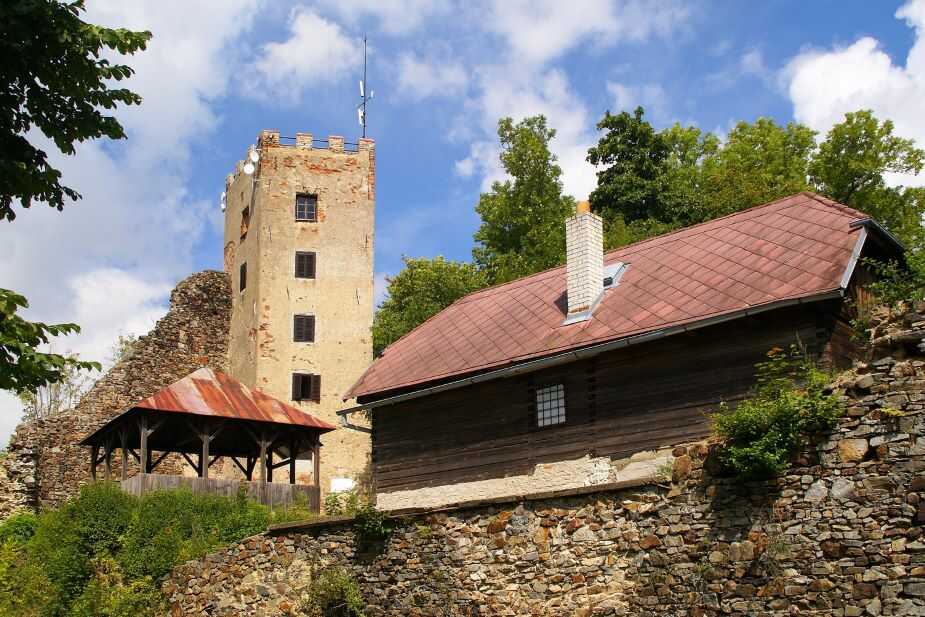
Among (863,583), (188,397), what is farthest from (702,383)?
(188,397)

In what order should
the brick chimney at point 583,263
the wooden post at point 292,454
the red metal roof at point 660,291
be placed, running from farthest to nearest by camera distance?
the wooden post at point 292,454 < the brick chimney at point 583,263 < the red metal roof at point 660,291

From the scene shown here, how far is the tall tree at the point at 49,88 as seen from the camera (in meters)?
13.7

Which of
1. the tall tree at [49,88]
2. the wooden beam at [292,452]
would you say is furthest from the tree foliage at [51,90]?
the wooden beam at [292,452]

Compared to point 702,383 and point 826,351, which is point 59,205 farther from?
point 826,351

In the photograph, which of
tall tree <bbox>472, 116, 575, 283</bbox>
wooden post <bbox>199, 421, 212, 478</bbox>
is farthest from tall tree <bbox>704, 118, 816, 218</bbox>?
wooden post <bbox>199, 421, 212, 478</bbox>

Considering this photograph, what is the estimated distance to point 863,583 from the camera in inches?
431

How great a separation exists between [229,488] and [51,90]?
11940mm

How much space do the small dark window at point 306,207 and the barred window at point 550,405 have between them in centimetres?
1806

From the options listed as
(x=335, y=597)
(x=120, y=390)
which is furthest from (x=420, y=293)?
(x=335, y=597)

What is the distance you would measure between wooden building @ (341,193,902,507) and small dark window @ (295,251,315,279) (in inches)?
500

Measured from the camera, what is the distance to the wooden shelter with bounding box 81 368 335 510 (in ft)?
78.6

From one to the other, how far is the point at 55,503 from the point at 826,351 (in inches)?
905

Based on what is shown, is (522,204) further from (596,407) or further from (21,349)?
(21,349)

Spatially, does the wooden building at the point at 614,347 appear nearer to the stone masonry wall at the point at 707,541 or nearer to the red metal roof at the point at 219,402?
the stone masonry wall at the point at 707,541
